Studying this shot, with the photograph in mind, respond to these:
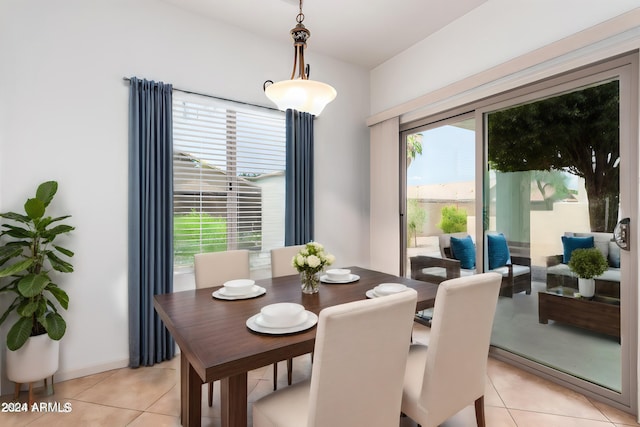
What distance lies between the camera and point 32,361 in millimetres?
2059

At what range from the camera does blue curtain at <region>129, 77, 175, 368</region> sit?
2.57m

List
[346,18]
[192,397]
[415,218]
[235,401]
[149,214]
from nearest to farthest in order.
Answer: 1. [235,401]
2. [192,397]
3. [149,214]
4. [346,18]
5. [415,218]

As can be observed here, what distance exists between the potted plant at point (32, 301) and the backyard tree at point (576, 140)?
3.31 metres

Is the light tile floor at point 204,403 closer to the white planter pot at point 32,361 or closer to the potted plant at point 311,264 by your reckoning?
the white planter pot at point 32,361

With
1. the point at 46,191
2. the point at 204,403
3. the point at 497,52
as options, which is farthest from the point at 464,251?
the point at 46,191

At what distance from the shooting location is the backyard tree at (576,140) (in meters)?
2.08

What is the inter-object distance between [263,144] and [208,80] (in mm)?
741

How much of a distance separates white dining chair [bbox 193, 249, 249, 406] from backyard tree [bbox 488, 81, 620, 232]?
87.4 inches

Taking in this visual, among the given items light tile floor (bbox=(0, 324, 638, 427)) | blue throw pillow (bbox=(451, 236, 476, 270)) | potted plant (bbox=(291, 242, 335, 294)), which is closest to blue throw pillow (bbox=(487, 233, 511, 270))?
blue throw pillow (bbox=(451, 236, 476, 270))

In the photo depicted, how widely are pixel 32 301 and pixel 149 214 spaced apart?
0.89m

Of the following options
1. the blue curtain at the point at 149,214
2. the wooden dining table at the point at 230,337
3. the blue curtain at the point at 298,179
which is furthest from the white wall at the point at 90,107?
the wooden dining table at the point at 230,337

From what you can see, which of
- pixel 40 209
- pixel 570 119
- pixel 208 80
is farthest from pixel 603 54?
pixel 40 209

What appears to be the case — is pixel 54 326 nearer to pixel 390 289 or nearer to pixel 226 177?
pixel 226 177

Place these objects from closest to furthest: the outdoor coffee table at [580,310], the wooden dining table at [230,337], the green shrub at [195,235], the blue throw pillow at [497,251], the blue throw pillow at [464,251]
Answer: the wooden dining table at [230,337] → the outdoor coffee table at [580,310] → the blue throw pillow at [497,251] → the green shrub at [195,235] → the blue throw pillow at [464,251]
